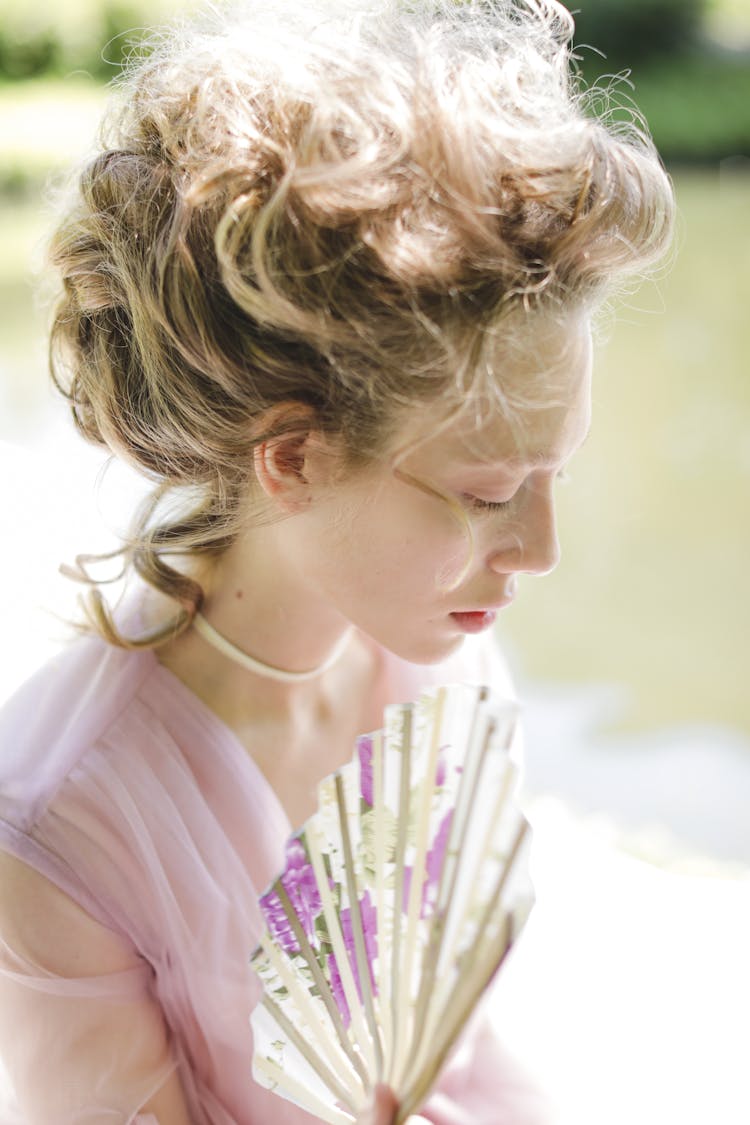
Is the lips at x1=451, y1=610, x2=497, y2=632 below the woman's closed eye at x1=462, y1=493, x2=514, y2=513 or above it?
below

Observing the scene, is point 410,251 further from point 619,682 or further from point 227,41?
point 619,682

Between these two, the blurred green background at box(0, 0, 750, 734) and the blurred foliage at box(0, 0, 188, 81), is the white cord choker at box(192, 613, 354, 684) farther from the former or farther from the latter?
the blurred foliage at box(0, 0, 188, 81)

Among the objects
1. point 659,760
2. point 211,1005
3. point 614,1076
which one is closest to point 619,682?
point 659,760

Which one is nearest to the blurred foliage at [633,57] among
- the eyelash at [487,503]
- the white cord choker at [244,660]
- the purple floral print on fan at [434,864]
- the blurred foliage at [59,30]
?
the blurred foliage at [59,30]

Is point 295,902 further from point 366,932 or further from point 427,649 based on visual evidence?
point 427,649

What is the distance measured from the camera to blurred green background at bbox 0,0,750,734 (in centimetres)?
387

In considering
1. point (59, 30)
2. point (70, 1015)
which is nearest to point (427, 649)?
point (70, 1015)

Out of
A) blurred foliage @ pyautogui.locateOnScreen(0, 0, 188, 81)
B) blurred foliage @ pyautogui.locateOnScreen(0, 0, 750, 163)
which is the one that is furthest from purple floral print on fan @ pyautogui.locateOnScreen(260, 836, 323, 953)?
blurred foliage @ pyautogui.locateOnScreen(0, 0, 188, 81)

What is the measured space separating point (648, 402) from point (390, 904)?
203 inches

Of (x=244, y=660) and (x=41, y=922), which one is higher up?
(x=244, y=660)

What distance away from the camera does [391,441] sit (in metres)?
1.11

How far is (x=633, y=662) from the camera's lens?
387 centimetres

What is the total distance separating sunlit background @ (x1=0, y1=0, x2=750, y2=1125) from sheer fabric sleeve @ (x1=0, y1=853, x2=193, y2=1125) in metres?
0.36

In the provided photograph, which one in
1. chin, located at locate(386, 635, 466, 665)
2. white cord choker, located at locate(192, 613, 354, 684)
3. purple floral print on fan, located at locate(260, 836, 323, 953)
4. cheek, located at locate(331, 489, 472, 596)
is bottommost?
purple floral print on fan, located at locate(260, 836, 323, 953)
